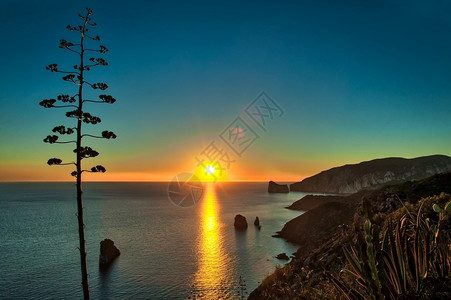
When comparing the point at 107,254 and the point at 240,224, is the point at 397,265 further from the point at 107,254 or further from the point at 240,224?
the point at 240,224

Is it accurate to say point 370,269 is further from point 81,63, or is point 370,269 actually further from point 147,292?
point 147,292

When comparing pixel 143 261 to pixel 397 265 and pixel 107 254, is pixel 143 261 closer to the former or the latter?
pixel 107 254

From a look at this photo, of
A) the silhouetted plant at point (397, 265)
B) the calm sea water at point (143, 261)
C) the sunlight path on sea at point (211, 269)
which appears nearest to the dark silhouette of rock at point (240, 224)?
the calm sea water at point (143, 261)

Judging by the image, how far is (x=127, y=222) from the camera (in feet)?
289

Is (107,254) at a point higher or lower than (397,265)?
lower

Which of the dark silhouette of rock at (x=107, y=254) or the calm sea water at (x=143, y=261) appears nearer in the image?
the calm sea water at (x=143, y=261)

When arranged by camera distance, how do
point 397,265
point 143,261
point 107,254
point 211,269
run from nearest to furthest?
point 397,265 < point 211,269 < point 107,254 < point 143,261

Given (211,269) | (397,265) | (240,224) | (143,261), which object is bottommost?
(240,224)

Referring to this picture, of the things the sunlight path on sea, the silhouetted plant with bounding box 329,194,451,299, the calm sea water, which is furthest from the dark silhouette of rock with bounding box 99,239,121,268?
the silhouetted plant with bounding box 329,194,451,299

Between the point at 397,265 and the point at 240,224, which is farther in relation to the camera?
the point at 240,224

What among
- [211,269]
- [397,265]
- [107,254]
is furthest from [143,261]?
[397,265]

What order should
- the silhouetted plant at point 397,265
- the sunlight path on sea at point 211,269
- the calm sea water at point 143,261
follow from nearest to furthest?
the silhouetted plant at point 397,265
the sunlight path on sea at point 211,269
the calm sea water at point 143,261

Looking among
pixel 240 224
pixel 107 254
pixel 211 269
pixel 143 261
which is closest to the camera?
pixel 211 269

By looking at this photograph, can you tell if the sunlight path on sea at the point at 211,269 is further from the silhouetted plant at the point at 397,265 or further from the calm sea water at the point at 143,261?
the silhouetted plant at the point at 397,265
